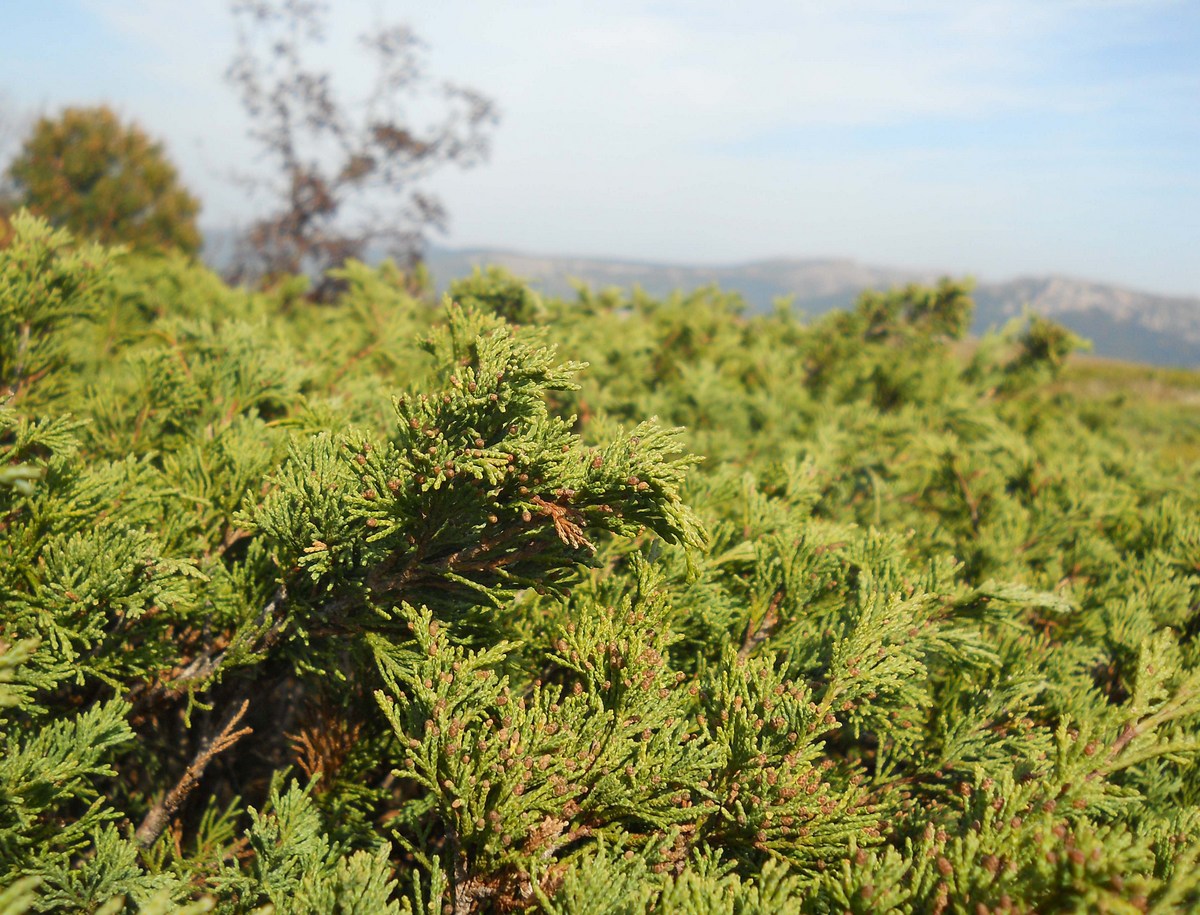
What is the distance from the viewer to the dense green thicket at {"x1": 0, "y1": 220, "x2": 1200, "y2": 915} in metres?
1.85

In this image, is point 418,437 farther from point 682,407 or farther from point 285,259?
point 285,259

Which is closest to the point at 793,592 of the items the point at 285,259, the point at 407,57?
the point at 285,259

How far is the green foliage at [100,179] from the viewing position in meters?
23.1

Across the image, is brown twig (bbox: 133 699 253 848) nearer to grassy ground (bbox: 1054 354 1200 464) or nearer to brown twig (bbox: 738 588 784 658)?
brown twig (bbox: 738 588 784 658)

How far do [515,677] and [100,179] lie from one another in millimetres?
31756

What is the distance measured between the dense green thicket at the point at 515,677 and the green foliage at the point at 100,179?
24.6 meters

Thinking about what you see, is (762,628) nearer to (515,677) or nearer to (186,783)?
(515,677)

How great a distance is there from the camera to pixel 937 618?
2.62m

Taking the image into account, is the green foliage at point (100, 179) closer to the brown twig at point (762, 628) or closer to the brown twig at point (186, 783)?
the brown twig at point (186, 783)

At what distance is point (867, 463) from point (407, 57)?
67.9 feet

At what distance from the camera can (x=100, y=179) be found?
2525 centimetres

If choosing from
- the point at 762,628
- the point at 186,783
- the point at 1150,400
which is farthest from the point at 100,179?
the point at 1150,400

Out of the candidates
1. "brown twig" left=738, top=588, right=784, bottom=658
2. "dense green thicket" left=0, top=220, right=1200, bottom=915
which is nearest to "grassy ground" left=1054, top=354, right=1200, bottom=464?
"dense green thicket" left=0, top=220, right=1200, bottom=915

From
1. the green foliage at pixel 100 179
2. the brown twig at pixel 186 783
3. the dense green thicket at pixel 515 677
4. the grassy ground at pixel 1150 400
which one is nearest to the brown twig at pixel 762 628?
the dense green thicket at pixel 515 677
